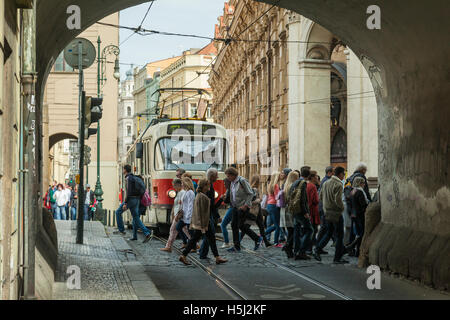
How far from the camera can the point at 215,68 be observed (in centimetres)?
6494

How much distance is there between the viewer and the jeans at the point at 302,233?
13461mm

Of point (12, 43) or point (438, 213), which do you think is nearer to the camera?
point (12, 43)

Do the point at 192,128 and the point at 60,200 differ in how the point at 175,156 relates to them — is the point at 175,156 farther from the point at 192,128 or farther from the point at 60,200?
the point at 60,200

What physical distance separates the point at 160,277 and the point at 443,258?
411cm

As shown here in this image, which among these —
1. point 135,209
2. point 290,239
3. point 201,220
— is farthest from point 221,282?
point 135,209

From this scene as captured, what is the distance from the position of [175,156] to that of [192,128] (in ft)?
3.23

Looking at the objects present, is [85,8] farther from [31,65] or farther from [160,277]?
[31,65]

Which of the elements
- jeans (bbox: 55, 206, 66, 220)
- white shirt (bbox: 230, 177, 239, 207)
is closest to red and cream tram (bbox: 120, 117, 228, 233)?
white shirt (bbox: 230, 177, 239, 207)

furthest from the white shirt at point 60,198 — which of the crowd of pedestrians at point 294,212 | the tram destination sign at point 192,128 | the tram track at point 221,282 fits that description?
the tram track at point 221,282

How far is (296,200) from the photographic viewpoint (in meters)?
13.4

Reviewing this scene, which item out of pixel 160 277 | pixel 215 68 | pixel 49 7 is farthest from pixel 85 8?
pixel 215 68

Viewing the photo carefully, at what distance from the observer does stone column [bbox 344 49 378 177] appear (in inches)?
973

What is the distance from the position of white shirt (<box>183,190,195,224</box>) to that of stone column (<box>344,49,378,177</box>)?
36.3ft
